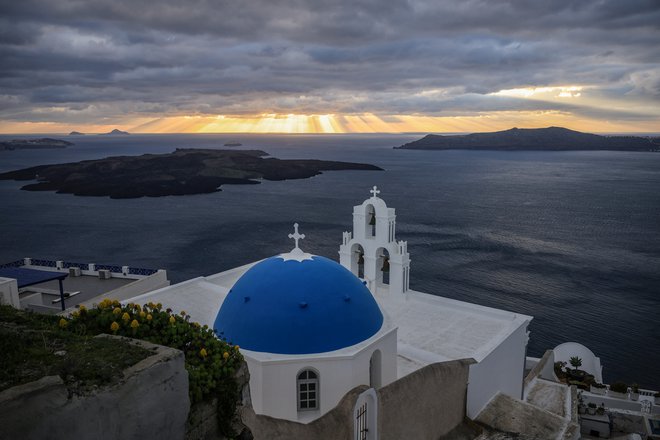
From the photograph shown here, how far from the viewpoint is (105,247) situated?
5184 cm

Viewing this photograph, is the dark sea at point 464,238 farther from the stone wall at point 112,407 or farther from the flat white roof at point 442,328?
the stone wall at point 112,407

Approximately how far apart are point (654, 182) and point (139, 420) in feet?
392

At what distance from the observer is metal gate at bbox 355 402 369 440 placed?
33.5 feet

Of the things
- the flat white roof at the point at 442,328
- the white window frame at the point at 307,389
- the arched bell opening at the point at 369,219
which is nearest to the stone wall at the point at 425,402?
the flat white roof at the point at 442,328

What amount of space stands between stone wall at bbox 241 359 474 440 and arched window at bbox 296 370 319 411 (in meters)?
0.95

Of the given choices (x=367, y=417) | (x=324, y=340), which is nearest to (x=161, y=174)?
(x=324, y=340)

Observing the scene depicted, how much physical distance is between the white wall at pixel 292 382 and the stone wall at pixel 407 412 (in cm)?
60

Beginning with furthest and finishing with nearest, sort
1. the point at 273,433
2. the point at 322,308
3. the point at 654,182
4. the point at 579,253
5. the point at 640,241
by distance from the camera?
the point at 654,182 → the point at 640,241 → the point at 579,253 → the point at 322,308 → the point at 273,433

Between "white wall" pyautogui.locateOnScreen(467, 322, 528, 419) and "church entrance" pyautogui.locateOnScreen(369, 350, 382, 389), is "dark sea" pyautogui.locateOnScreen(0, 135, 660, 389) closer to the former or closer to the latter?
"white wall" pyautogui.locateOnScreen(467, 322, 528, 419)

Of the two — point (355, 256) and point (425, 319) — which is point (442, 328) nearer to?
point (425, 319)

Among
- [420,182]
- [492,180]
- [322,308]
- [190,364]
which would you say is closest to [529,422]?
[322,308]

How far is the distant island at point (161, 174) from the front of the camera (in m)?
90.4

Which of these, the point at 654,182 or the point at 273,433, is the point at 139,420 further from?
the point at 654,182

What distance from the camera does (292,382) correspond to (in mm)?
10547
